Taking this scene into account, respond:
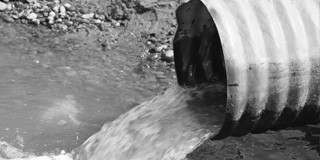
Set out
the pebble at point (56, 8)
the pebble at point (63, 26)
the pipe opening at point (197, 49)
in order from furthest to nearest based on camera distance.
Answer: the pebble at point (56, 8)
the pebble at point (63, 26)
the pipe opening at point (197, 49)

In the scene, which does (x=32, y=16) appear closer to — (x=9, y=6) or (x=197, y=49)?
(x=9, y=6)

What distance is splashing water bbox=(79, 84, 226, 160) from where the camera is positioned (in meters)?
3.15

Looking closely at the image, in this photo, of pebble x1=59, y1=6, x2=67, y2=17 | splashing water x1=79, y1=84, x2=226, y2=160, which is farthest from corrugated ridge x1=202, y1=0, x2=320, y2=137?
pebble x1=59, y1=6, x2=67, y2=17

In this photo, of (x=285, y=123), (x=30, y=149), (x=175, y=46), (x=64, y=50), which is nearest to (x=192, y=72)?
(x=175, y=46)

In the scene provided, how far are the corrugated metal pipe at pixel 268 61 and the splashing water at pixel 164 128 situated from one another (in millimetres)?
155

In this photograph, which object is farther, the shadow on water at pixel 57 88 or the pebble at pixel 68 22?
the pebble at pixel 68 22

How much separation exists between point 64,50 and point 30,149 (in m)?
1.34

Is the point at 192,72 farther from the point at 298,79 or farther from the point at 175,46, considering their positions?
the point at 298,79

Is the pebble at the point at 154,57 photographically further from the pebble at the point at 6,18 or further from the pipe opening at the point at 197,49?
the pebble at the point at 6,18

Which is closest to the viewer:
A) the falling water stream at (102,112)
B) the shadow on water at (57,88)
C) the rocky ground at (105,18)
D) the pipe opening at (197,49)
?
the falling water stream at (102,112)

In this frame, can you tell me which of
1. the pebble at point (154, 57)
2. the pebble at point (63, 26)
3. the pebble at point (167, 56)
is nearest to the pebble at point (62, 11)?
the pebble at point (63, 26)

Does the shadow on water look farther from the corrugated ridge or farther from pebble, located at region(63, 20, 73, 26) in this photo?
the corrugated ridge

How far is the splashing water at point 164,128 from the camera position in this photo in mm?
3152

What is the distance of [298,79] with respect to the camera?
299 cm
